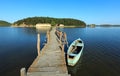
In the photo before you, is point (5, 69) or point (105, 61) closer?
point (5, 69)

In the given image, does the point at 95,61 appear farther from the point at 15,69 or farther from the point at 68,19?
the point at 68,19

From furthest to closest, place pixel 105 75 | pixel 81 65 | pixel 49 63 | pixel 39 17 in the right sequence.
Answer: pixel 39 17
pixel 81 65
pixel 105 75
pixel 49 63

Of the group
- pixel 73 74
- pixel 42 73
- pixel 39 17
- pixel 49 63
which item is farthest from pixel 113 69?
pixel 39 17

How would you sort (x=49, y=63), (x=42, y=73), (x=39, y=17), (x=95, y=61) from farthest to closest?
(x=39, y=17) → (x=95, y=61) → (x=49, y=63) → (x=42, y=73)

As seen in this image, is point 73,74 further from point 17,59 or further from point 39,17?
point 39,17

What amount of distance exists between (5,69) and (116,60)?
1452 cm

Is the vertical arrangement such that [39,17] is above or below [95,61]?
above

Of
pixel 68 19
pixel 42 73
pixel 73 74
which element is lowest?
pixel 73 74

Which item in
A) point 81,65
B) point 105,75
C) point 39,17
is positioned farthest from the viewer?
point 39,17

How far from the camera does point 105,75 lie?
42.9ft

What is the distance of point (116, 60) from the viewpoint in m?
17.8

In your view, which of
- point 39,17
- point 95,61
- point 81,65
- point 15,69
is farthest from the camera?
point 39,17

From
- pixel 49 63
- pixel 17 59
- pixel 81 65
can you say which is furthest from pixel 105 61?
pixel 17 59

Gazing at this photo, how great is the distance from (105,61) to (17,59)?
12.1m
